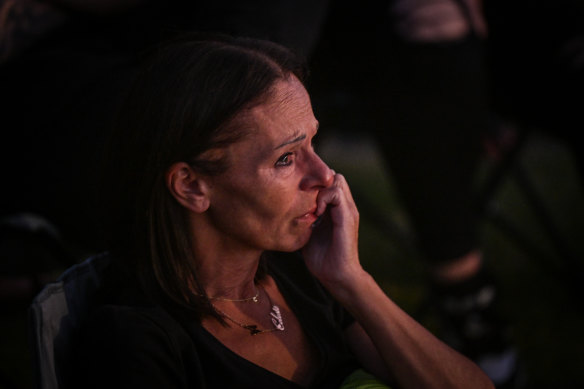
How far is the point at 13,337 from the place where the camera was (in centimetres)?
315

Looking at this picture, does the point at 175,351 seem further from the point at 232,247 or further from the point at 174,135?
the point at 174,135

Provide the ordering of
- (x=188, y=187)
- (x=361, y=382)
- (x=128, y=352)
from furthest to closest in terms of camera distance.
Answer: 1. (x=361, y=382)
2. (x=188, y=187)
3. (x=128, y=352)

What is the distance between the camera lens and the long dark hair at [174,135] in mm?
1114

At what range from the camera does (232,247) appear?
128 centimetres

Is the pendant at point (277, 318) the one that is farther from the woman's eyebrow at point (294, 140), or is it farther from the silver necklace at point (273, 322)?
the woman's eyebrow at point (294, 140)

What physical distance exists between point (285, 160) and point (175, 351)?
1.40ft

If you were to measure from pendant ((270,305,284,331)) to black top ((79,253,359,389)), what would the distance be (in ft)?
0.13

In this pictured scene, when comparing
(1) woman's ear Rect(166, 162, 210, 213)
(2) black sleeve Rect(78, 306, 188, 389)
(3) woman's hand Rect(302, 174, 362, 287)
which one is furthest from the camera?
(3) woman's hand Rect(302, 174, 362, 287)

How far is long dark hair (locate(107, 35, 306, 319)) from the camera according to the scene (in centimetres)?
111

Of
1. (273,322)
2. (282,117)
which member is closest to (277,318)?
(273,322)

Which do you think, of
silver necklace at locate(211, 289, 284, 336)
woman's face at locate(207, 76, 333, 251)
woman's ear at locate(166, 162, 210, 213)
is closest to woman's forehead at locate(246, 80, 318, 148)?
woman's face at locate(207, 76, 333, 251)

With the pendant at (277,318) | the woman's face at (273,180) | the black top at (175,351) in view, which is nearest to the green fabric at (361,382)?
the black top at (175,351)

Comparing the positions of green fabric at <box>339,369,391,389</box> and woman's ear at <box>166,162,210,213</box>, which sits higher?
woman's ear at <box>166,162,210,213</box>

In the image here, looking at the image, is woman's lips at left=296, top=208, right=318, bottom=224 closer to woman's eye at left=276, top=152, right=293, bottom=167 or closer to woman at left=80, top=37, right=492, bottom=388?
woman at left=80, top=37, right=492, bottom=388
